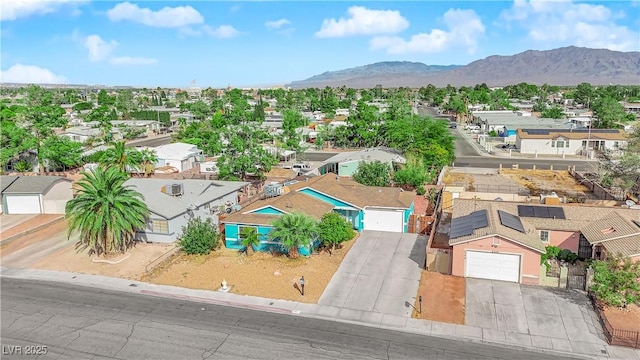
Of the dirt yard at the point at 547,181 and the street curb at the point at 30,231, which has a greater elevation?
the dirt yard at the point at 547,181

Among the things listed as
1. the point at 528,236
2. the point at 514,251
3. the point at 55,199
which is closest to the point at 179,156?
the point at 55,199

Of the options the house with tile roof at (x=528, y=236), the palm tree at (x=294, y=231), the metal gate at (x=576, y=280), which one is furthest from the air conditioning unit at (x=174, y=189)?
the metal gate at (x=576, y=280)

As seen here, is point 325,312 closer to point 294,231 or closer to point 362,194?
point 294,231

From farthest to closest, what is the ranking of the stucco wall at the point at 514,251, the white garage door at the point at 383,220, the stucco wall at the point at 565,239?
the white garage door at the point at 383,220
the stucco wall at the point at 565,239
the stucco wall at the point at 514,251

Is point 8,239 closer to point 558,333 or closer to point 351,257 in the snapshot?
point 351,257

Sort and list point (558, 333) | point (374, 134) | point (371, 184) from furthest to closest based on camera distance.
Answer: point (374, 134)
point (371, 184)
point (558, 333)

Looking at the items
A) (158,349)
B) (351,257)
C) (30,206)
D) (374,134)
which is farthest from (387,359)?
(374,134)

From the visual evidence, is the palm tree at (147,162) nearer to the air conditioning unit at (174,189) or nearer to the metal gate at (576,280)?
the air conditioning unit at (174,189)
